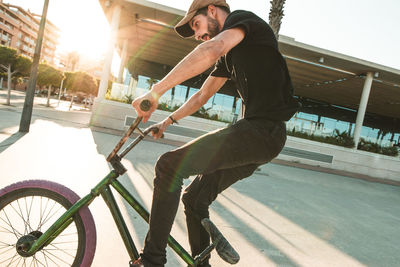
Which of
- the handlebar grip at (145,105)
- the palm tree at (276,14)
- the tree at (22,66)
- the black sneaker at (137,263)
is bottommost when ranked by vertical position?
the black sneaker at (137,263)

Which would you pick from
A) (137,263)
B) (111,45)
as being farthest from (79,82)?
(137,263)

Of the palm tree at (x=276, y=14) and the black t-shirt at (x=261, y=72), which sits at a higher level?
the palm tree at (x=276, y=14)

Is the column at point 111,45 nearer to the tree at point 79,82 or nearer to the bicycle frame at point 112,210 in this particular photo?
the bicycle frame at point 112,210

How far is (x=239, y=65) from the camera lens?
1.60 m

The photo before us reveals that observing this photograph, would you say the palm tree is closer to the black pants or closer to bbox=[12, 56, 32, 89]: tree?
the black pants

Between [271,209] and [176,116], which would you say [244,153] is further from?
[271,209]

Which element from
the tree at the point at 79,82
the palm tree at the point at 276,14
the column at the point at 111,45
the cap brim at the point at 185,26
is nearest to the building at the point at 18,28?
the tree at the point at 79,82

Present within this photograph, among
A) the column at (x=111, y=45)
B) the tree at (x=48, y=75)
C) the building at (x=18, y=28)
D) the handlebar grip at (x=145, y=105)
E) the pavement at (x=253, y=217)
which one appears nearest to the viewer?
the handlebar grip at (x=145, y=105)

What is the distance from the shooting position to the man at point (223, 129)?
137cm

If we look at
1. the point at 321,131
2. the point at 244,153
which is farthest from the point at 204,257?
the point at 321,131

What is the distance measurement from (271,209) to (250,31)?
3.61 m

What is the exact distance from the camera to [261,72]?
5.09ft

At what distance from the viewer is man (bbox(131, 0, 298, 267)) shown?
1373 mm

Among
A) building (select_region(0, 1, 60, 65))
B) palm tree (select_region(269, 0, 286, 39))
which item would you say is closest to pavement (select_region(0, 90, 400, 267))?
palm tree (select_region(269, 0, 286, 39))
